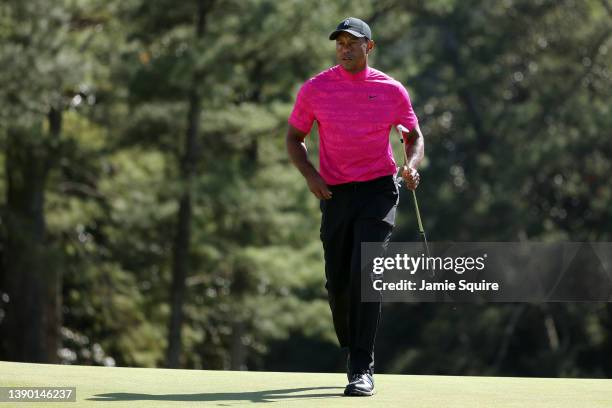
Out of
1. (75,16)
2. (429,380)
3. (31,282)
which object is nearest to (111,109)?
(75,16)

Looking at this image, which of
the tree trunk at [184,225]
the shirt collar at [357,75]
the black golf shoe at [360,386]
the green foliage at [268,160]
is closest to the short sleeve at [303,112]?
the shirt collar at [357,75]

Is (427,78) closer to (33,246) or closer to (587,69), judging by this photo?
(587,69)

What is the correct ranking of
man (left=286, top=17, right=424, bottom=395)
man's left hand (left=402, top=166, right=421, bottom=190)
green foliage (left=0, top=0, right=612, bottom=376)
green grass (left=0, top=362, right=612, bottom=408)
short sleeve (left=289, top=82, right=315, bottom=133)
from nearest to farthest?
green grass (left=0, top=362, right=612, bottom=408), man's left hand (left=402, top=166, right=421, bottom=190), man (left=286, top=17, right=424, bottom=395), short sleeve (left=289, top=82, right=315, bottom=133), green foliage (left=0, top=0, right=612, bottom=376)

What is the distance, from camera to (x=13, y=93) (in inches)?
846

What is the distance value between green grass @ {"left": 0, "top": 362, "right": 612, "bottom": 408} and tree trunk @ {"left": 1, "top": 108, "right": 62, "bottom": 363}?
15597 millimetres

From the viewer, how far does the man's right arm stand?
6.79 meters

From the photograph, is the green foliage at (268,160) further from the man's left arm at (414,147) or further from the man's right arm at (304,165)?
the man's left arm at (414,147)

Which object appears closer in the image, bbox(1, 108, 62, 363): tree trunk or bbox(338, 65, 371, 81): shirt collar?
bbox(338, 65, 371, 81): shirt collar

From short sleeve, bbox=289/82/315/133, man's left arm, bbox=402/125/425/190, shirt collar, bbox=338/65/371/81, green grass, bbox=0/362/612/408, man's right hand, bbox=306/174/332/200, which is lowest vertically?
green grass, bbox=0/362/612/408

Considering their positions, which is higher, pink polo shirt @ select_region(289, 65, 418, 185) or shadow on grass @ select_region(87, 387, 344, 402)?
pink polo shirt @ select_region(289, 65, 418, 185)

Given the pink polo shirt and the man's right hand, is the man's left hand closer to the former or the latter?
the pink polo shirt

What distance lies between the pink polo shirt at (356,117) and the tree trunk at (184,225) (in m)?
16.2

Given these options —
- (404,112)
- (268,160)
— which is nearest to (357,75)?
(404,112)

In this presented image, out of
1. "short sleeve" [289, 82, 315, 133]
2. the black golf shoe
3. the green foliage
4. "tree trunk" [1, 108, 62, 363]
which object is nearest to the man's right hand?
"short sleeve" [289, 82, 315, 133]
